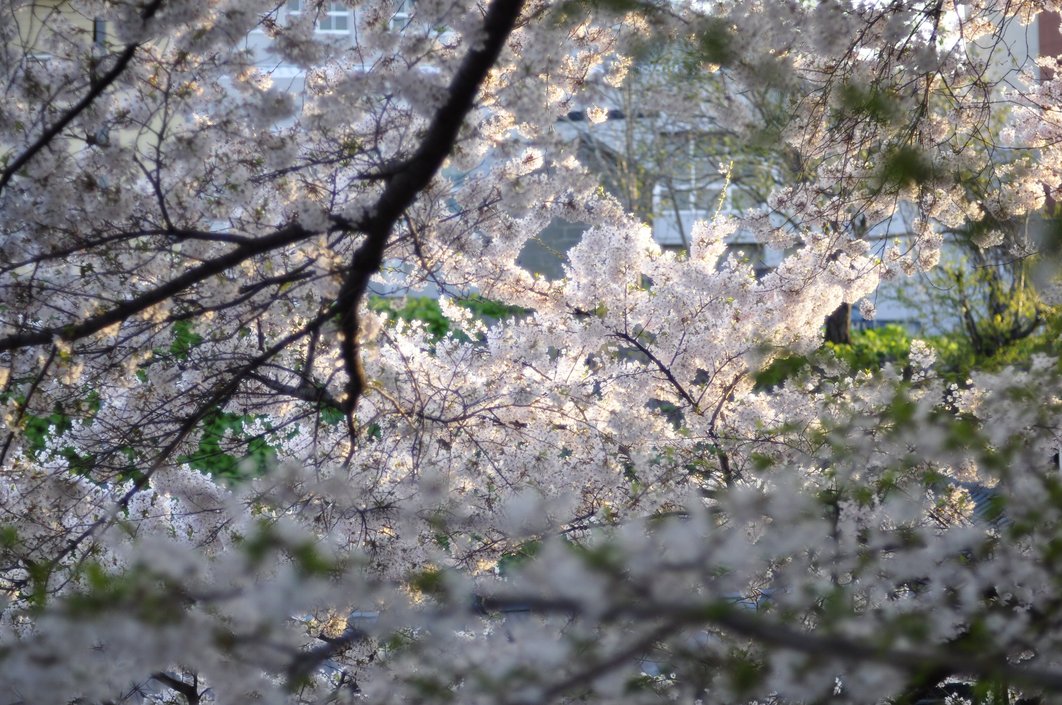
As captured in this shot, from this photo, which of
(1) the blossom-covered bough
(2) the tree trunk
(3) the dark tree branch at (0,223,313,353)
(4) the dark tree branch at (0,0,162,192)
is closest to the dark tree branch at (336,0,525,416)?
(1) the blossom-covered bough

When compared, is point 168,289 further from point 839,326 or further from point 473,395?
point 839,326

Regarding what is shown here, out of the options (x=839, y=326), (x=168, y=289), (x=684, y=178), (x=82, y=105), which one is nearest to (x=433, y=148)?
(x=168, y=289)

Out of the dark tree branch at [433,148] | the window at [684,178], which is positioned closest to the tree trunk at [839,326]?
the window at [684,178]

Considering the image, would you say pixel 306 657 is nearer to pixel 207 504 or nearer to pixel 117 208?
pixel 117 208

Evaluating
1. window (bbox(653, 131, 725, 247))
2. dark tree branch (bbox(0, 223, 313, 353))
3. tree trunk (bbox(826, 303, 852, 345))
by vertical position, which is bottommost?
dark tree branch (bbox(0, 223, 313, 353))

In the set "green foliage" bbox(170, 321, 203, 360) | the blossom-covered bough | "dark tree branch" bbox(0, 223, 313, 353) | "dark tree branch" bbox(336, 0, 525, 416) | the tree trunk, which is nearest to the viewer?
the blossom-covered bough

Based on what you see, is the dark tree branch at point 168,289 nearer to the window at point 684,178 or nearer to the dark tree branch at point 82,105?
the dark tree branch at point 82,105

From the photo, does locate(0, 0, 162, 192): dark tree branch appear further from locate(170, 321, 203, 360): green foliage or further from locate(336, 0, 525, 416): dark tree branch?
locate(170, 321, 203, 360): green foliage

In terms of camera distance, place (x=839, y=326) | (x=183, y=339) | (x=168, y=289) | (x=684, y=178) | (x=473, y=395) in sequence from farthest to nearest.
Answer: (x=684, y=178) → (x=839, y=326) → (x=473, y=395) → (x=183, y=339) → (x=168, y=289)

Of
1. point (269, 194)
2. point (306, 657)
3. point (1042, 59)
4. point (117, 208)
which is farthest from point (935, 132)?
point (306, 657)
